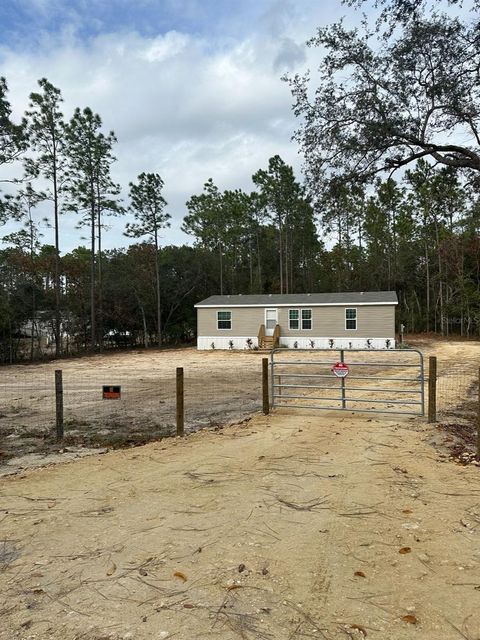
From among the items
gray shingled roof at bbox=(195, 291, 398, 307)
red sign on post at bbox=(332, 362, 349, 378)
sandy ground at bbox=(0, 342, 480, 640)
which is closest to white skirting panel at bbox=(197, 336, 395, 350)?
gray shingled roof at bbox=(195, 291, 398, 307)

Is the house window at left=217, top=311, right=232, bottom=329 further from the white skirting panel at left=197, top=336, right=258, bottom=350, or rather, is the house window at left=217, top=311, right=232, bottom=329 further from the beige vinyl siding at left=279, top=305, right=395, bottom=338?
the beige vinyl siding at left=279, top=305, right=395, bottom=338

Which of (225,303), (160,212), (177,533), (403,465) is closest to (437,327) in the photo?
(225,303)

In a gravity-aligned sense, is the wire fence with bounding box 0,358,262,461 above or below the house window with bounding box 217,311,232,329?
below

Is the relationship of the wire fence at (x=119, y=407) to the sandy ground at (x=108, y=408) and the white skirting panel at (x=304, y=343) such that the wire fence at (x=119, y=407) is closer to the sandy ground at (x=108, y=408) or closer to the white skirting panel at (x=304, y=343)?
the sandy ground at (x=108, y=408)

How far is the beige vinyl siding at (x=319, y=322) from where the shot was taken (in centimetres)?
2412

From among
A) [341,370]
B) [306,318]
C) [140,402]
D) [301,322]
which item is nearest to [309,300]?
[306,318]

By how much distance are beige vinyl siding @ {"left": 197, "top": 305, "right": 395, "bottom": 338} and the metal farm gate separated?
4287mm

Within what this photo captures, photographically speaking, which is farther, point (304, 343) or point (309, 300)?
point (309, 300)

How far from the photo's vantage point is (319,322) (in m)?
25.0

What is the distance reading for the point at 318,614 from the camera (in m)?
2.34

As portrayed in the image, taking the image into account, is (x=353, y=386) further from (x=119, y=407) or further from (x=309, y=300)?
(x=309, y=300)

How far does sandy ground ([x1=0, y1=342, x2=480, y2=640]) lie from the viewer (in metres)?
2.31

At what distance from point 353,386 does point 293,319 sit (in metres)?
14.1

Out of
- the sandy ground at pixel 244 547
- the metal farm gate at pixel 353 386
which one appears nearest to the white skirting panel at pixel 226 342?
the metal farm gate at pixel 353 386
